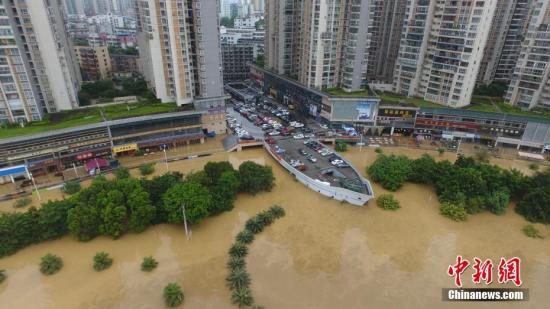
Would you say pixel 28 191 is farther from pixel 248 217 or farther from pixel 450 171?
pixel 450 171

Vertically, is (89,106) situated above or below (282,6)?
below

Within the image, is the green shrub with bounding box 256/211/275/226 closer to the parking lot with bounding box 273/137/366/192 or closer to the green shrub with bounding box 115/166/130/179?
the parking lot with bounding box 273/137/366/192

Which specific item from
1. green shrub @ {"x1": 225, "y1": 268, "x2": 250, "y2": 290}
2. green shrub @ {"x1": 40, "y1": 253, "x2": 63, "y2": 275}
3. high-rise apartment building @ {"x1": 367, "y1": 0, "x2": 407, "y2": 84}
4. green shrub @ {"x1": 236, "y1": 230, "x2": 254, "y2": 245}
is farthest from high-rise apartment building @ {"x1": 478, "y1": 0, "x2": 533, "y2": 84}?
green shrub @ {"x1": 40, "y1": 253, "x2": 63, "y2": 275}

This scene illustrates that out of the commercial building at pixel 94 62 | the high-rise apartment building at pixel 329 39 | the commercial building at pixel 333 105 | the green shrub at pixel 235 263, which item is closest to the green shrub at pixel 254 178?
the green shrub at pixel 235 263

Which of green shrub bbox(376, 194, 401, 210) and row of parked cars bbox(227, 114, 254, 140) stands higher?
row of parked cars bbox(227, 114, 254, 140)

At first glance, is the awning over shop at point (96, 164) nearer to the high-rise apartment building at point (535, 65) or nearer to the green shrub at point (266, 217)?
the green shrub at point (266, 217)

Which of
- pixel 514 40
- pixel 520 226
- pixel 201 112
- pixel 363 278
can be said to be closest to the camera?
pixel 363 278

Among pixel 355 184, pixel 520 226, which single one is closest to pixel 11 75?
pixel 355 184
